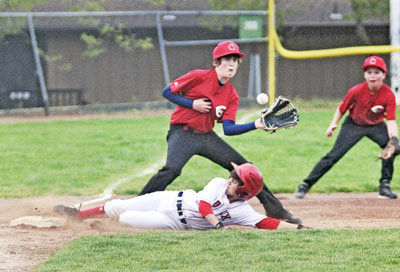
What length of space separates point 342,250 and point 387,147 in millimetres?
2721

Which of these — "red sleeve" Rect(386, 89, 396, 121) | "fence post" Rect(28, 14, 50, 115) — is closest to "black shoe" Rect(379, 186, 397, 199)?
"red sleeve" Rect(386, 89, 396, 121)

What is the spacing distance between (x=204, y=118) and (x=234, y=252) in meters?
1.68

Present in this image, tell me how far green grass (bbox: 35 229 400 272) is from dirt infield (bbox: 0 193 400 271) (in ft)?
0.86

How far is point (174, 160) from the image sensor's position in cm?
602

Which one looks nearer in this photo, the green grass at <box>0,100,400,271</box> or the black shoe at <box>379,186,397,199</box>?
the green grass at <box>0,100,400,271</box>

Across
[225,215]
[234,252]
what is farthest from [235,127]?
[234,252]

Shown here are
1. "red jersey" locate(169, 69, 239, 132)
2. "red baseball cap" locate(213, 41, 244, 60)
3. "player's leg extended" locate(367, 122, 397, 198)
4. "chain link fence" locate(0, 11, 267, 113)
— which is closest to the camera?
"red baseball cap" locate(213, 41, 244, 60)

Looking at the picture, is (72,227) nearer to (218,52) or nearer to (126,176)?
(218,52)

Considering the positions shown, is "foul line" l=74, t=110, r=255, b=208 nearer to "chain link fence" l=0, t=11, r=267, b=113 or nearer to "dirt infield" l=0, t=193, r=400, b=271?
"dirt infield" l=0, t=193, r=400, b=271

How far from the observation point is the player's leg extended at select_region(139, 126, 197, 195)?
5996 millimetres

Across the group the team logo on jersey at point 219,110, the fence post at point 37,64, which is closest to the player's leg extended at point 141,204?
the team logo on jersey at point 219,110

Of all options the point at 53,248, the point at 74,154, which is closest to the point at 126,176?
the point at 74,154

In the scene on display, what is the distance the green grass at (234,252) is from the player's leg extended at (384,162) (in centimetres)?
211

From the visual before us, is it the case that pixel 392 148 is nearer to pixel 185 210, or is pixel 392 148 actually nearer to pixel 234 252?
pixel 185 210
